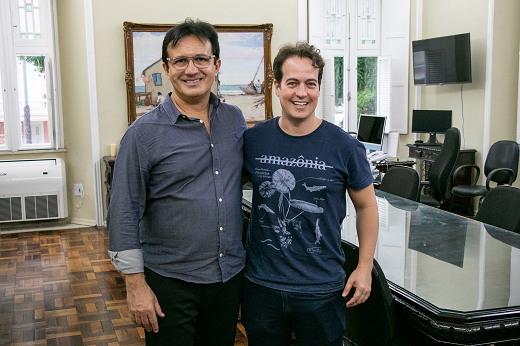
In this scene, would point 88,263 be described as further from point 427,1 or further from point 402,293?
point 427,1

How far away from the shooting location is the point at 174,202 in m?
1.57

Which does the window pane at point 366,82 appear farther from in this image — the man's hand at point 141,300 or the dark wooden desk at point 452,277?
the man's hand at point 141,300

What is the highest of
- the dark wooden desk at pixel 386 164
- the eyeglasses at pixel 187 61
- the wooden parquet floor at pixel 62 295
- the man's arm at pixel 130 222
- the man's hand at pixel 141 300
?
the eyeglasses at pixel 187 61

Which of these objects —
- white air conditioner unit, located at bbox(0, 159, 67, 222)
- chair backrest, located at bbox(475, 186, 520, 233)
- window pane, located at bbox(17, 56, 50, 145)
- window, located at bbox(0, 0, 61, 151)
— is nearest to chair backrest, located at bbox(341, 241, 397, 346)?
chair backrest, located at bbox(475, 186, 520, 233)

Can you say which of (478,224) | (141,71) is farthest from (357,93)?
(478,224)

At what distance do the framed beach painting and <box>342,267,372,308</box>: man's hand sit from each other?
490cm

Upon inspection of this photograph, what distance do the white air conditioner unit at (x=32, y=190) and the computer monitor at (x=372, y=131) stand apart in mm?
3514

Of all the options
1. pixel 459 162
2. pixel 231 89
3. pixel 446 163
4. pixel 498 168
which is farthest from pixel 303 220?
pixel 459 162

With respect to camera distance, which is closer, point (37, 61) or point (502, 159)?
point (502, 159)

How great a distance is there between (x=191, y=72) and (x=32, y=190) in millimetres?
5007

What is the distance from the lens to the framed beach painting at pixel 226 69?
604 centimetres

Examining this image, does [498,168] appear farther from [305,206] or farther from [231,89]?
[305,206]

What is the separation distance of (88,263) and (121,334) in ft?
5.55

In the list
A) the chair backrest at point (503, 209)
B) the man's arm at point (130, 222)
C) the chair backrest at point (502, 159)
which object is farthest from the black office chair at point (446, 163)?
the man's arm at point (130, 222)
